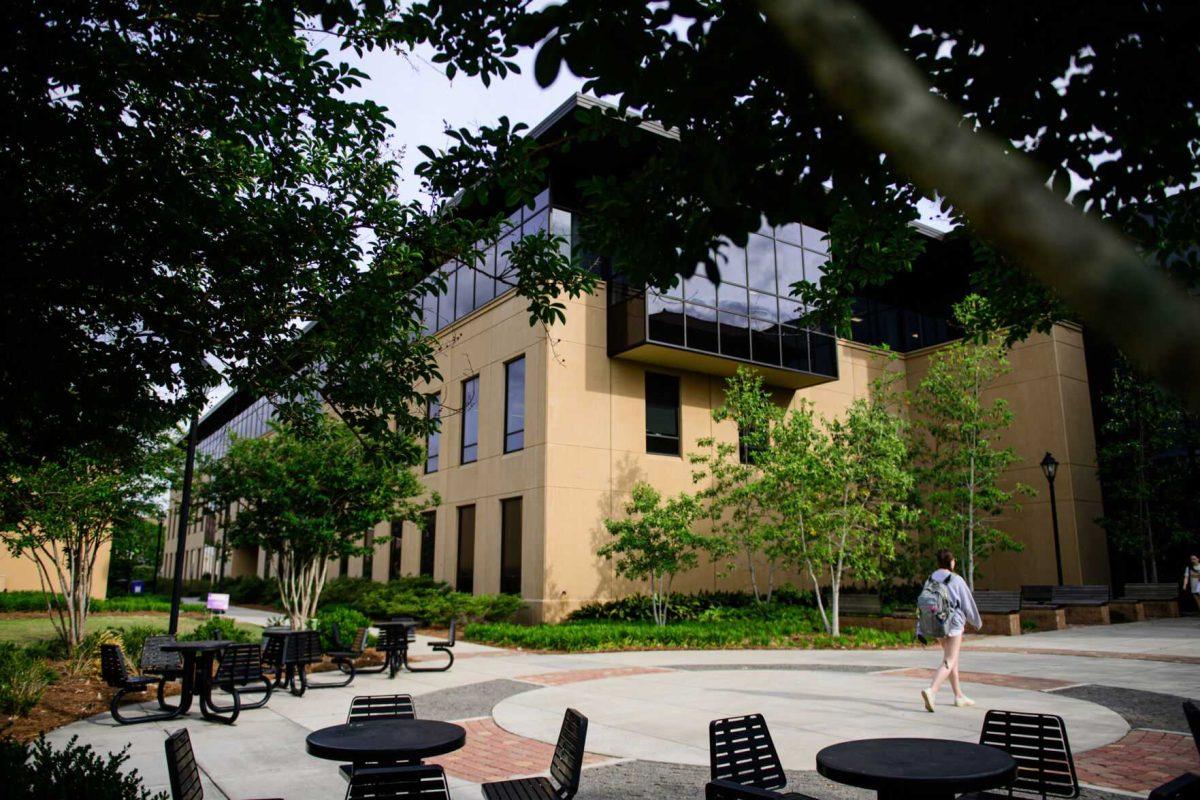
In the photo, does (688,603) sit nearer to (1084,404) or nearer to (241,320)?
(1084,404)

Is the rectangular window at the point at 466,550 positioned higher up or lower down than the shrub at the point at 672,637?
higher up

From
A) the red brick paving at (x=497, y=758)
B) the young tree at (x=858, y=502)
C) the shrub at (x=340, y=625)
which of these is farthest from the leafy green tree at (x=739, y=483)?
the red brick paving at (x=497, y=758)

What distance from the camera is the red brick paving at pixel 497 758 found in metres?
7.17

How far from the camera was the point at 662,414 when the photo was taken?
81.6 ft

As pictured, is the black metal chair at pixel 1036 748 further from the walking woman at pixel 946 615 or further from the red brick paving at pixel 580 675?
the red brick paving at pixel 580 675

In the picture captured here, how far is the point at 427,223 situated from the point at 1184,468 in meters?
26.4

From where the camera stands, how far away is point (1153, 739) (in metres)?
8.16

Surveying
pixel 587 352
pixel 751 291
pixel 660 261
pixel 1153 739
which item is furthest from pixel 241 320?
pixel 751 291

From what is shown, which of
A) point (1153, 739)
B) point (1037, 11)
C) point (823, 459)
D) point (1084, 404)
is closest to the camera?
point (1037, 11)

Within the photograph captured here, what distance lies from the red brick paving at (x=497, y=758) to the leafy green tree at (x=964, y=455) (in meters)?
18.1

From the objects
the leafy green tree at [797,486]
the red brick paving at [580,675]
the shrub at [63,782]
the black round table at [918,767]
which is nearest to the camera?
the black round table at [918,767]

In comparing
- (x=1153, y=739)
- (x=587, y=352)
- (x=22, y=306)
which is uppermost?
(x=587, y=352)

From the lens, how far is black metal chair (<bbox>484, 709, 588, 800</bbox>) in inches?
191

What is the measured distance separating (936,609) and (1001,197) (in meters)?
9.33
